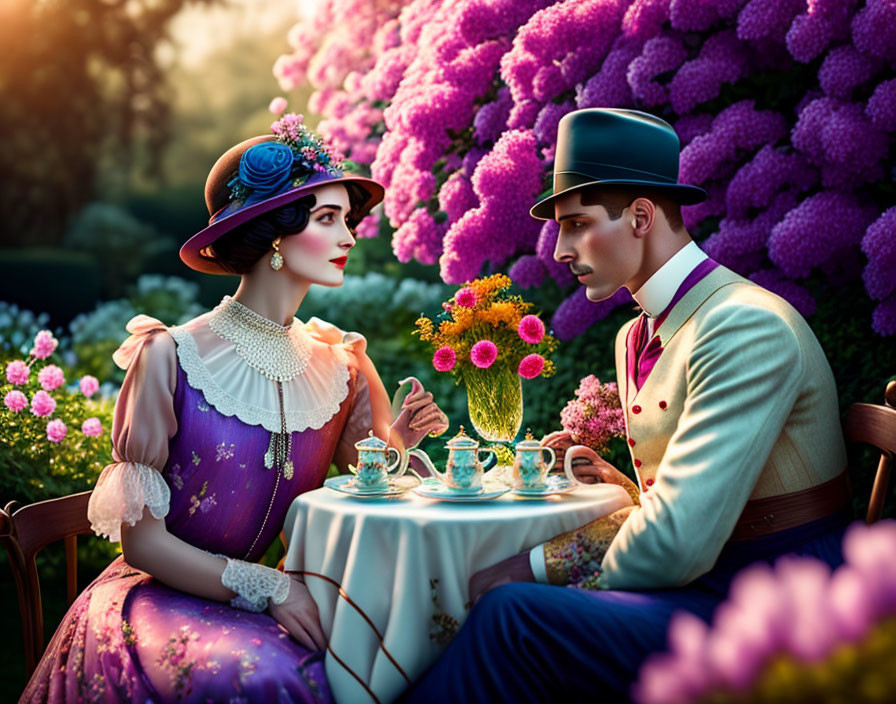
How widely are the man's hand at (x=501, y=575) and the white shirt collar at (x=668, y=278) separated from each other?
2.54ft

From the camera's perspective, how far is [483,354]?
8.84 feet

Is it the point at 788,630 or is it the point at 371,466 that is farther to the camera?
the point at 371,466

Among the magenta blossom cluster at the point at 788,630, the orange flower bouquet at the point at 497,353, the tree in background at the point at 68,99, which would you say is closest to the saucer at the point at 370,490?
the orange flower bouquet at the point at 497,353

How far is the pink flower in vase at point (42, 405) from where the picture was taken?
4109 mm

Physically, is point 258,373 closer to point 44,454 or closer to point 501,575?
point 501,575

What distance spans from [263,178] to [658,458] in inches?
54.8

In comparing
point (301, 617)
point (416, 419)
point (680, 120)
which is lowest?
point (301, 617)

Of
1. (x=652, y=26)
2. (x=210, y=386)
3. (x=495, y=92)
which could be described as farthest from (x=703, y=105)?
(x=210, y=386)

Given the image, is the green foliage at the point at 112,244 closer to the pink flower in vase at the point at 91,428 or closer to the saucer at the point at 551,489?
the pink flower in vase at the point at 91,428

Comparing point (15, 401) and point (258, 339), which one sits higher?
point (258, 339)

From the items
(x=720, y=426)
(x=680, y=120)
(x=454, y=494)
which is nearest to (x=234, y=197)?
(x=454, y=494)

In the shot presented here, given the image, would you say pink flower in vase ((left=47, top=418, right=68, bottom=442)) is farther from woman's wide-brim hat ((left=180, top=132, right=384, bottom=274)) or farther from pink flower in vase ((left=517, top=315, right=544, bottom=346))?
pink flower in vase ((left=517, top=315, right=544, bottom=346))

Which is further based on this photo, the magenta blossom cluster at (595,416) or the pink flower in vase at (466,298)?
the magenta blossom cluster at (595,416)

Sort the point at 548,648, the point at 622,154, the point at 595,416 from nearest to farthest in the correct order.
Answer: the point at 548,648, the point at 622,154, the point at 595,416
